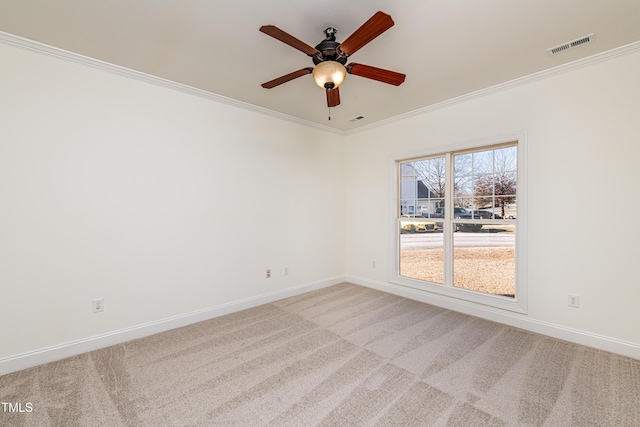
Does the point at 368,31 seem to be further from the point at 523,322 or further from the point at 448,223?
the point at 523,322

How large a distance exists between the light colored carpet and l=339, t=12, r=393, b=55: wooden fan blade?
238cm

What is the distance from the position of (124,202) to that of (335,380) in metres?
2.56

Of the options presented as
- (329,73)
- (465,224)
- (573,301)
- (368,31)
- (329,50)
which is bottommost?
(573,301)

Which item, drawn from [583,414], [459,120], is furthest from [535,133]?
[583,414]

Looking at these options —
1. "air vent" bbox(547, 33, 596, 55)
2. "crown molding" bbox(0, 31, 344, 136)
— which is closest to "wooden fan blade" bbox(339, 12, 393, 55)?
"air vent" bbox(547, 33, 596, 55)

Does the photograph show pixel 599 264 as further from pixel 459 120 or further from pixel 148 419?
pixel 148 419

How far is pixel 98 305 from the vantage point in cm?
259

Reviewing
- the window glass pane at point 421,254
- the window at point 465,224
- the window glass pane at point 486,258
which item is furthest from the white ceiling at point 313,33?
the window glass pane at point 421,254

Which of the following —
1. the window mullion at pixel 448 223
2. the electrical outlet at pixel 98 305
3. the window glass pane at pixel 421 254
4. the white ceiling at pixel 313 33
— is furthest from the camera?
the window glass pane at pixel 421 254

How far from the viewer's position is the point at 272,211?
12.8 ft

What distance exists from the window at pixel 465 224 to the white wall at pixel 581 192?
0.17 m

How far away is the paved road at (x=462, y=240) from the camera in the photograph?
322cm

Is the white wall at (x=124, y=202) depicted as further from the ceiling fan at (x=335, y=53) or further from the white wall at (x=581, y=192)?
the white wall at (x=581, y=192)

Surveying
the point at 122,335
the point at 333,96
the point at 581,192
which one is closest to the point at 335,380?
the point at 122,335
